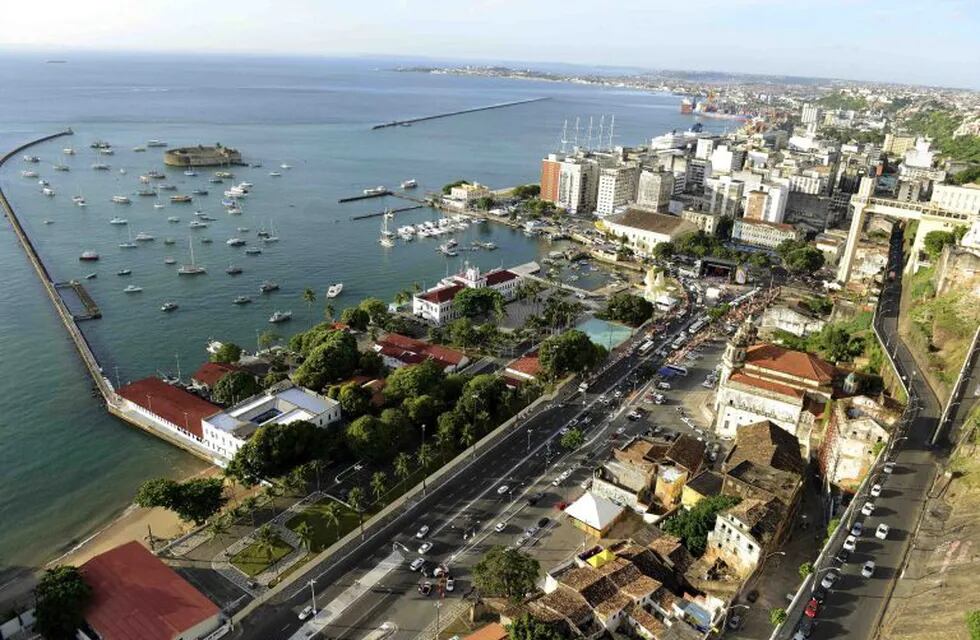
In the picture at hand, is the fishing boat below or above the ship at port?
below

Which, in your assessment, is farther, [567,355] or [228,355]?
[228,355]

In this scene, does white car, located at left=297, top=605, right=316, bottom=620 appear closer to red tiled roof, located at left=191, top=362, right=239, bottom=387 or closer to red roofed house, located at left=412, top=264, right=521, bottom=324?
red tiled roof, located at left=191, top=362, right=239, bottom=387

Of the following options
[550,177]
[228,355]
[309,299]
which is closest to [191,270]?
[309,299]

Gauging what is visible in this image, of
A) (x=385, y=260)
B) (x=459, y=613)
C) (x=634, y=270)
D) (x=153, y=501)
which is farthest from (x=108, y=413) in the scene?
(x=634, y=270)

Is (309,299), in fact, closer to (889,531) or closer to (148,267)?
(148,267)

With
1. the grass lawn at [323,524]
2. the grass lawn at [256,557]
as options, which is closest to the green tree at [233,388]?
the grass lawn at [323,524]

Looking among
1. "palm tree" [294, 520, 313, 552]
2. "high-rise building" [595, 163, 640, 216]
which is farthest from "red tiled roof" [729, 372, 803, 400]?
"high-rise building" [595, 163, 640, 216]

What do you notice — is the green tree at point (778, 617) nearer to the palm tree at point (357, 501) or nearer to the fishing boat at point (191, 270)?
the palm tree at point (357, 501)
